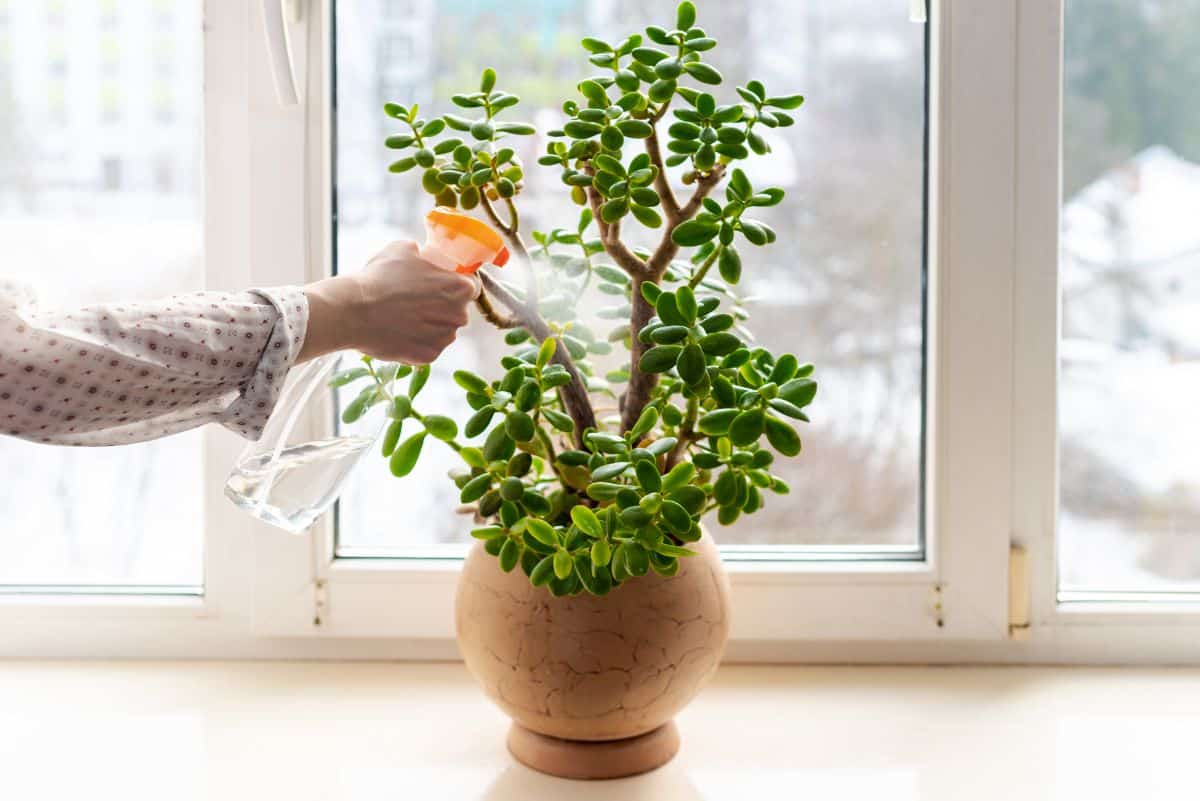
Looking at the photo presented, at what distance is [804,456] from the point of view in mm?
1202

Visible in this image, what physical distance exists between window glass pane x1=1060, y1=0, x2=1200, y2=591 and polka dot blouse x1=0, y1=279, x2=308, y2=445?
83 centimetres

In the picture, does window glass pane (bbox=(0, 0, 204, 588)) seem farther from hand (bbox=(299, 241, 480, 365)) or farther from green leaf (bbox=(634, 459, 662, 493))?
green leaf (bbox=(634, 459, 662, 493))

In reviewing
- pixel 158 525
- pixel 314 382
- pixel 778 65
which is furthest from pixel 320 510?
pixel 778 65

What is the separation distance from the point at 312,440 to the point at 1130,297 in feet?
2.73

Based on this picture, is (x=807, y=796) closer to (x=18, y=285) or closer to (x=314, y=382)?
(x=314, y=382)

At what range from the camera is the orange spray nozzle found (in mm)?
771

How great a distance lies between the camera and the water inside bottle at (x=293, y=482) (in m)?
0.83

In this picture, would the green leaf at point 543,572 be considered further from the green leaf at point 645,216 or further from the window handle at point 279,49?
the window handle at point 279,49

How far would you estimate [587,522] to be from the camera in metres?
0.81

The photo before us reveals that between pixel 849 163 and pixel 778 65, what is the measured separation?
12cm

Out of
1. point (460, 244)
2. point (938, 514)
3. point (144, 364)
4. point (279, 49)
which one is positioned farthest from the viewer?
point (938, 514)

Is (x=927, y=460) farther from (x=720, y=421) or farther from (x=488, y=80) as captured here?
(x=488, y=80)

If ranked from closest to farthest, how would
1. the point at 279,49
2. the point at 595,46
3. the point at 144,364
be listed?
1. the point at 144,364
2. the point at 595,46
3. the point at 279,49

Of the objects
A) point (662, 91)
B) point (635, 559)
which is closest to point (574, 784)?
Result: point (635, 559)
